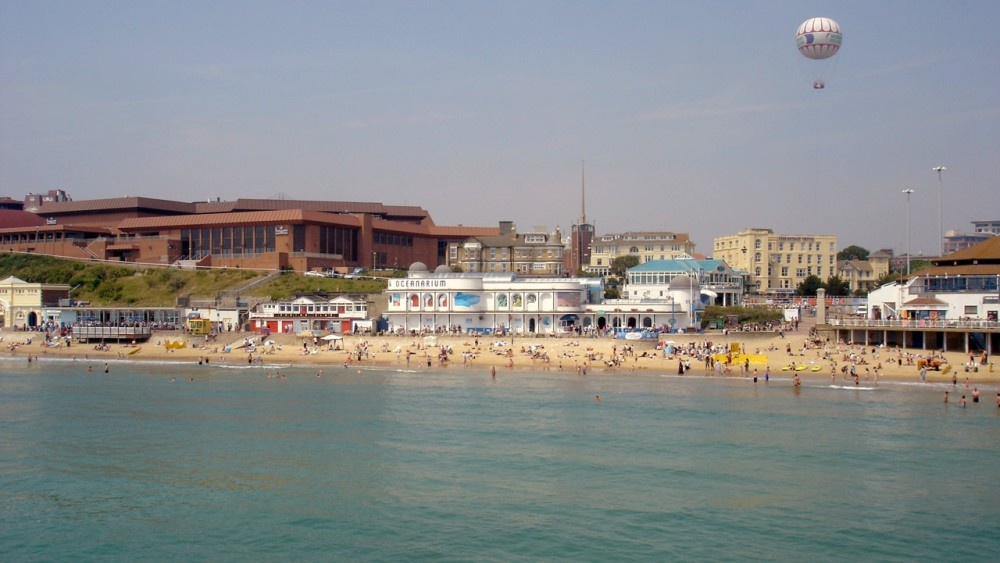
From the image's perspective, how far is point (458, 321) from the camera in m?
71.9

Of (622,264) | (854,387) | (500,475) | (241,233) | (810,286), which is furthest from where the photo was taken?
(622,264)

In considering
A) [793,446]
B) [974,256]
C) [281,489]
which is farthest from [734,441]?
[974,256]

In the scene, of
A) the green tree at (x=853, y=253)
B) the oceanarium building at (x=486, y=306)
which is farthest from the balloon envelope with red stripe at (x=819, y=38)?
the green tree at (x=853, y=253)

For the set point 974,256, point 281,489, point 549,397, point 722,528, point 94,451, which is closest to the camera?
point 722,528

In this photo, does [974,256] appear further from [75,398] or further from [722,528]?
[75,398]

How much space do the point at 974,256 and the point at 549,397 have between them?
35.6 metres

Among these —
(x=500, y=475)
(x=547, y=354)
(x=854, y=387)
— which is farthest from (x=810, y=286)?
(x=500, y=475)

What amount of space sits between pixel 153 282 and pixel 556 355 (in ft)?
167

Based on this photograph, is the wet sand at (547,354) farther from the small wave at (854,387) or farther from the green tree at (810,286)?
the green tree at (810,286)

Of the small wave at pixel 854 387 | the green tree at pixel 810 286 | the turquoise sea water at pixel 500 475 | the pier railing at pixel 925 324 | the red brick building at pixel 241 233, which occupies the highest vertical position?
the red brick building at pixel 241 233

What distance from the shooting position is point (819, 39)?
55.0 meters

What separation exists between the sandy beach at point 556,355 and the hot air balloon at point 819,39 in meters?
18.6

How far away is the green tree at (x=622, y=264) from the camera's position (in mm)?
112419

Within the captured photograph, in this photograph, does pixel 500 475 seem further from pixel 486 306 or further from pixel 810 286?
pixel 810 286
